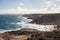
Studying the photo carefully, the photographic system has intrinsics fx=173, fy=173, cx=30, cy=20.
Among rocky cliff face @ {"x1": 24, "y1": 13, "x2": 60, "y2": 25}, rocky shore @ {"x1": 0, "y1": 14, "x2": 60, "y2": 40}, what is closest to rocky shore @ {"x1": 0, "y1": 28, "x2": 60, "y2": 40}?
rocky shore @ {"x1": 0, "y1": 14, "x2": 60, "y2": 40}

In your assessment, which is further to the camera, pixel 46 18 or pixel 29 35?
pixel 46 18

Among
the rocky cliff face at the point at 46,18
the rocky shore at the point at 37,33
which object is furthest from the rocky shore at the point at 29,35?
the rocky cliff face at the point at 46,18

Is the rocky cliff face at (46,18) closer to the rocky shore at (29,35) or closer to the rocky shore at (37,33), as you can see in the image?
the rocky shore at (37,33)

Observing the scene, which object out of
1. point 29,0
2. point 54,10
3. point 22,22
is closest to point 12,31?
point 22,22

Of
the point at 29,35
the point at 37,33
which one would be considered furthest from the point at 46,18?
the point at 29,35

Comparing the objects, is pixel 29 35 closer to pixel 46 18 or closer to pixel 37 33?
pixel 37 33

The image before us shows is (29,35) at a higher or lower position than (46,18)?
lower

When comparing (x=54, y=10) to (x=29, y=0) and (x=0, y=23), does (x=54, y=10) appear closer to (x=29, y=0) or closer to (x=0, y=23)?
(x=29, y=0)

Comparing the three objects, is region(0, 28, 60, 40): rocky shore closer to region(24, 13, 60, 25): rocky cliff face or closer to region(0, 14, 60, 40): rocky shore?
region(0, 14, 60, 40): rocky shore

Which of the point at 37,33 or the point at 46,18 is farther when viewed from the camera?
the point at 46,18
